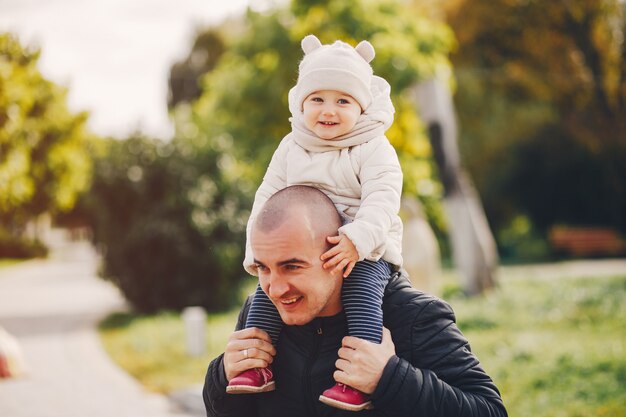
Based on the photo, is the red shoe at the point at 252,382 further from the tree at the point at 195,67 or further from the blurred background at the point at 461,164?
the tree at the point at 195,67

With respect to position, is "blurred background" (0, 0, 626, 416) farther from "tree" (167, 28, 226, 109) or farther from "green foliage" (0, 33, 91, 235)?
"tree" (167, 28, 226, 109)

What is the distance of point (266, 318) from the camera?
2.41 meters

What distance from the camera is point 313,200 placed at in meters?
2.26

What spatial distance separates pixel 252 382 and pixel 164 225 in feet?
41.2

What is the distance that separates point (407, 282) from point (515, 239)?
29.4 m

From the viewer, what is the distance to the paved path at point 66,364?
8.45 meters

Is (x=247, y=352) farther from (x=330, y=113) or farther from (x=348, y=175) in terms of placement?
(x=330, y=113)

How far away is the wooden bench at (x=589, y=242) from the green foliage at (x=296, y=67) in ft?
38.4

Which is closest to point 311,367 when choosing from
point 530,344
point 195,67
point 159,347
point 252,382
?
point 252,382

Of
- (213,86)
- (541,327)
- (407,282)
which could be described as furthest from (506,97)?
(407,282)

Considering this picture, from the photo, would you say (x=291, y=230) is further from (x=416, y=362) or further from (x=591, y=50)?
(x=591, y=50)

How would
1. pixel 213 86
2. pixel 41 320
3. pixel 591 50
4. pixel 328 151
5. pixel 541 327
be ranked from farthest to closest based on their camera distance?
pixel 591 50
pixel 213 86
pixel 41 320
pixel 541 327
pixel 328 151

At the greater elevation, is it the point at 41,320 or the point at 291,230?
the point at 291,230

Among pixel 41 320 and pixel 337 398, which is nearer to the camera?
pixel 337 398
